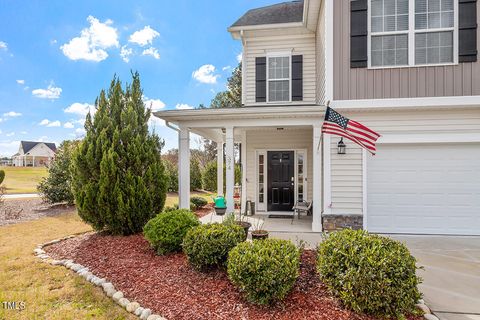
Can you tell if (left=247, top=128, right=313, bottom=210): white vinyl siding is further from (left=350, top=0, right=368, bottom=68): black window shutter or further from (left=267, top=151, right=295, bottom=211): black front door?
(left=350, top=0, right=368, bottom=68): black window shutter

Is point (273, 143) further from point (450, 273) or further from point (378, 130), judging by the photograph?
point (450, 273)

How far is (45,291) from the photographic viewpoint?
3529 millimetres

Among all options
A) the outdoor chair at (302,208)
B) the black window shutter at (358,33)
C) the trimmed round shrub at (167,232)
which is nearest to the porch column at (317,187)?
the outdoor chair at (302,208)

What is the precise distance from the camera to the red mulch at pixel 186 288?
2820 millimetres

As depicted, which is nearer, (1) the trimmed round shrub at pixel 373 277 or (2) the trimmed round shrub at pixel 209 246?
(1) the trimmed round shrub at pixel 373 277

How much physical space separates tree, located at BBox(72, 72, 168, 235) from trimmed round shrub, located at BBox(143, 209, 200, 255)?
1.16m

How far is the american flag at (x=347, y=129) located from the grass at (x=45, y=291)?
440cm

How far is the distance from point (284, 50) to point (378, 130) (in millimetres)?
4207

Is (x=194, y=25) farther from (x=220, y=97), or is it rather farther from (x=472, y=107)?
(x=472, y=107)

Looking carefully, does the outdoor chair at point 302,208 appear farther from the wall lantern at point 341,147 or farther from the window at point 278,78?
the window at point 278,78

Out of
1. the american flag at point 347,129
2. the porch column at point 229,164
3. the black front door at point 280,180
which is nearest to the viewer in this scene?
the american flag at point 347,129

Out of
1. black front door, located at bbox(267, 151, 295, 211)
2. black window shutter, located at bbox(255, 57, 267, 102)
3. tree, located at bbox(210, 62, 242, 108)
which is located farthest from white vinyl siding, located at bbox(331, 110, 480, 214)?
tree, located at bbox(210, 62, 242, 108)

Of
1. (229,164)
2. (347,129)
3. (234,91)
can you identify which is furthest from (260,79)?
(234,91)

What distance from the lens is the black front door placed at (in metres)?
8.48
